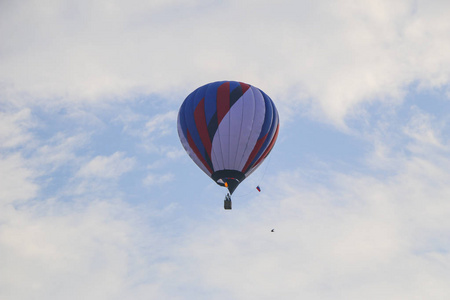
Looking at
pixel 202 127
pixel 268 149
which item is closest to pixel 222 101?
pixel 202 127

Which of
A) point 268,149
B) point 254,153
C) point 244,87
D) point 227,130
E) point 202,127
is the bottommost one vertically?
point 254,153

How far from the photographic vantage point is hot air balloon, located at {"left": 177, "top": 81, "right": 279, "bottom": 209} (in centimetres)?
7025

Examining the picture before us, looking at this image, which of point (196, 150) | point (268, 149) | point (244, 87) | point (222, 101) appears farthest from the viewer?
point (268, 149)

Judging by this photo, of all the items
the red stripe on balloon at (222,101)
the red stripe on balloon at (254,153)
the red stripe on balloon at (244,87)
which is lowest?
the red stripe on balloon at (254,153)

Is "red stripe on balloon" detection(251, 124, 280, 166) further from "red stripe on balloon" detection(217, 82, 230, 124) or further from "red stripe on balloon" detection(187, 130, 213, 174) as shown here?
"red stripe on balloon" detection(217, 82, 230, 124)

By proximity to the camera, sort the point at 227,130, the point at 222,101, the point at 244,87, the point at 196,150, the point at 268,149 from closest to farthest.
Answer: the point at 227,130
the point at 222,101
the point at 196,150
the point at 244,87
the point at 268,149

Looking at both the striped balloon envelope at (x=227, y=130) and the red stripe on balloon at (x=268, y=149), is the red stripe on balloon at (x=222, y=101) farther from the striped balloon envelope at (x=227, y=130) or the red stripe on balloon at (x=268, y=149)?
the red stripe on balloon at (x=268, y=149)

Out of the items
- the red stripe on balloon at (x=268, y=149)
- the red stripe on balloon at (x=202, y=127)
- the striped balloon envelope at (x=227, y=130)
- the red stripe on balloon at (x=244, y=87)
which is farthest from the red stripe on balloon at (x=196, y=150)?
the red stripe on balloon at (x=244, y=87)

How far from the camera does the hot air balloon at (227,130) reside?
70250mm

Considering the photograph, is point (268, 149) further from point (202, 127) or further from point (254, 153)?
point (202, 127)

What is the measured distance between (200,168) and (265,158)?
4804 mm

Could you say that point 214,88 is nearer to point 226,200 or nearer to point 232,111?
point 232,111

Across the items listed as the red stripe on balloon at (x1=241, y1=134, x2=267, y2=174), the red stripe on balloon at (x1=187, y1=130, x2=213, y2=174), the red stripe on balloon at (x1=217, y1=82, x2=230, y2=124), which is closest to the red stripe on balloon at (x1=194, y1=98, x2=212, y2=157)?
the red stripe on balloon at (x1=187, y1=130, x2=213, y2=174)

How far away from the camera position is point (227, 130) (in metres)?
70.2
